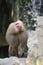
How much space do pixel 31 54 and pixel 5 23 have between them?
522 cm

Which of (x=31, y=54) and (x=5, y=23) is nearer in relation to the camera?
(x=31, y=54)

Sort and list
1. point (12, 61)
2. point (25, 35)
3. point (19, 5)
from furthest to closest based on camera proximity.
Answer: point (19, 5) → point (25, 35) → point (12, 61)

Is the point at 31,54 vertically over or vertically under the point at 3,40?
over

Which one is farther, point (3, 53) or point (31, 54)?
point (3, 53)

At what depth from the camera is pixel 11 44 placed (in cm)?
484

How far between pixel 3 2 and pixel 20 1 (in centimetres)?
43

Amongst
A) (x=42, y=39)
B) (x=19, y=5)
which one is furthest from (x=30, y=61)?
(x=19, y=5)

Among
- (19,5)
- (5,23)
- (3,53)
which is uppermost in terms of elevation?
(19,5)

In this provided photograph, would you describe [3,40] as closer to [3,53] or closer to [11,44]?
[3,53]

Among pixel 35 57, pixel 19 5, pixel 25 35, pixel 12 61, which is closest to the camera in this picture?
pixel 35 57

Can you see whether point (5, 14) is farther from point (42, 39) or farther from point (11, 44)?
point (42, 39)

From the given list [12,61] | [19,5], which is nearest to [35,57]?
[12,61]

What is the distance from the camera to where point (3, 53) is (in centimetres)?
725

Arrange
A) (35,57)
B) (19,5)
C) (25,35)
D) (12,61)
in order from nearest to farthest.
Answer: (35,57)
(12,61)
(25,35)
(19,5)
